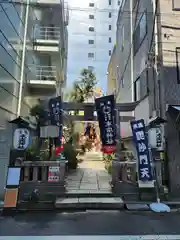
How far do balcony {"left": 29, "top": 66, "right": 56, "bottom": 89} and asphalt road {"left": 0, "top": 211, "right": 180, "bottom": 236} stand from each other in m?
9.73

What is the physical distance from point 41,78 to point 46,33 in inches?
150

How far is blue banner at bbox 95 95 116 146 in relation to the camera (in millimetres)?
8219

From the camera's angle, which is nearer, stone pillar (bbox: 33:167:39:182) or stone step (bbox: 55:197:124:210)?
stone step (bbox: 55:197:124:210)

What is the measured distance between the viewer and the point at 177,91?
8273 mm

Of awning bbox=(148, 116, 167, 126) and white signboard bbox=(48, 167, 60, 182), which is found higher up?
awning bbox=(148, 116, 167, 126)

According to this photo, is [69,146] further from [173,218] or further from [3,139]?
[173,218]

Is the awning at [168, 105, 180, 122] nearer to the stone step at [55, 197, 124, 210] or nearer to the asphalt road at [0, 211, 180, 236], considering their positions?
the asphalt road at [0, 211, 180, 236]

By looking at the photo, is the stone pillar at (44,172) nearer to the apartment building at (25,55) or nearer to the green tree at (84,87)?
the apartment building at (25,55)

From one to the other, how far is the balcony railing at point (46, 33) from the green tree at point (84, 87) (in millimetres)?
4427

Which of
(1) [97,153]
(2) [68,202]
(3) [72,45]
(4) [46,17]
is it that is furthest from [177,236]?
(3) [72,45]

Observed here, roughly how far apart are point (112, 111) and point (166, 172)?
11.0 feet

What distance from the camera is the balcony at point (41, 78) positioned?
13.8m

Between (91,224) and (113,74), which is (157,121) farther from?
(113,74)

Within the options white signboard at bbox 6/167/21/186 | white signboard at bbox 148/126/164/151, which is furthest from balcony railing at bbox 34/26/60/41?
white signboard at bbox 148/126/164/151
